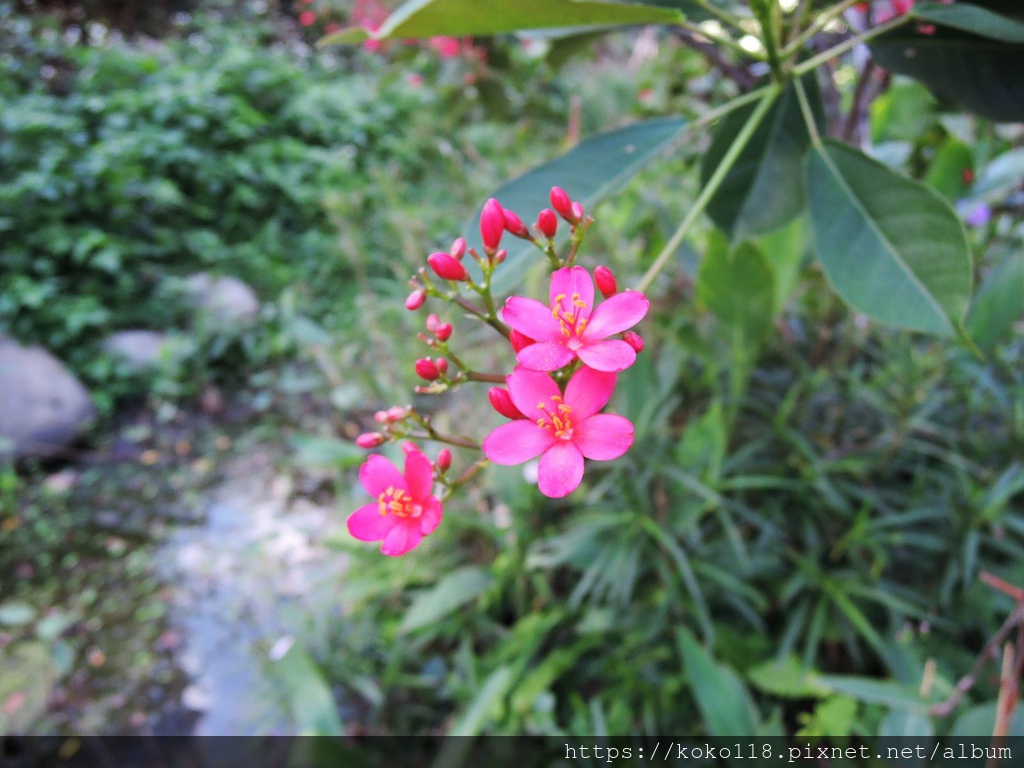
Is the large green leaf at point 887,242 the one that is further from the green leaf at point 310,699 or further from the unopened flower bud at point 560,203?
the green leaf at point 310,699

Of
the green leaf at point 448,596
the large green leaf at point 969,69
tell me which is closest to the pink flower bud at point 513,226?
the large green leaf at point 969,69

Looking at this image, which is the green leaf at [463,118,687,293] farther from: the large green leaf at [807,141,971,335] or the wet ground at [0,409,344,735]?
the wet ground at [0,409,344,735]

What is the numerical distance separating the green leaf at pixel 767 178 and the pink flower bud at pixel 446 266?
1.31ft

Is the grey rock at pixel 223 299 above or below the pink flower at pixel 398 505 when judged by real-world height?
below

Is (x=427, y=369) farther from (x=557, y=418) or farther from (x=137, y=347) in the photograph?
(x=137, y=347)

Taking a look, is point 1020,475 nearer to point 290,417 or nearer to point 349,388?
point 349,388

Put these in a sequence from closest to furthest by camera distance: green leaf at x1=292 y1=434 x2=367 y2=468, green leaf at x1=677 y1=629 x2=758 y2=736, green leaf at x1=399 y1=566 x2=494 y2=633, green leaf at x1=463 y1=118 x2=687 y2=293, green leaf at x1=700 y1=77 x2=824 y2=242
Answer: green leaf at x1=463 y1=118 x2=687 y2=293
green leaf at x1=700 y1=77 x2=824 y2=242
green leaf at x1=677 y1=629 x2=758 y2=736
green leaf at x1=399 y1=566 x2=494 y2=633
green leaf at x1=292 y1=434 x2=367 y2=468

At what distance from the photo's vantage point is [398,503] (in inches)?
19.4

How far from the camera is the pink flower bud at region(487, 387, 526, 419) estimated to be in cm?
47

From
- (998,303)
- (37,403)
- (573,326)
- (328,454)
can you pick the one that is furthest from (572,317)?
(37,403)

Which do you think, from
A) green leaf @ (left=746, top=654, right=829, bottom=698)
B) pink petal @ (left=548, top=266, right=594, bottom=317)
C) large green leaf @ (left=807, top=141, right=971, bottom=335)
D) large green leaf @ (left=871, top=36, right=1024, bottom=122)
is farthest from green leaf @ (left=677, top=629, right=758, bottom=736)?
large green leaf @ (left=871, top=36, right=1024, bottom=122)

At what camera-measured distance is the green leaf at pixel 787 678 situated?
96cm

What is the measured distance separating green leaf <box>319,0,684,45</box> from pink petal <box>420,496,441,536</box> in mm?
384

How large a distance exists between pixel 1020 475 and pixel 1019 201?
609 millimetres
